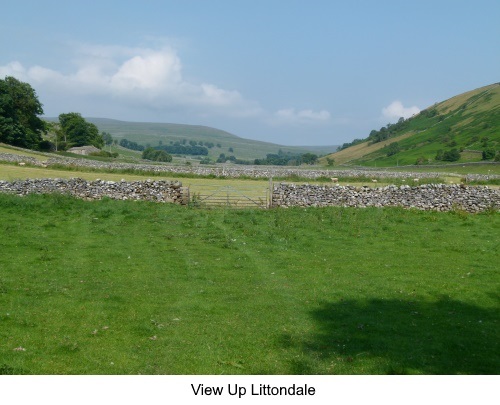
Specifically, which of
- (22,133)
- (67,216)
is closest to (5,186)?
(67,216)

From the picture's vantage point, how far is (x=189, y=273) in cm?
1577

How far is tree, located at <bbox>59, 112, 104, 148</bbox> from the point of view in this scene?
409 ft

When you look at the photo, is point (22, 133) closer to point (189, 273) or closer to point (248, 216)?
point (248, 216)

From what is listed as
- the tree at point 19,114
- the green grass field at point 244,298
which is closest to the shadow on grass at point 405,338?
the green grass field at point 244,298

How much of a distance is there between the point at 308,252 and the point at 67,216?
1242cm

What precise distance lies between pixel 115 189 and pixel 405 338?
83.9 ft

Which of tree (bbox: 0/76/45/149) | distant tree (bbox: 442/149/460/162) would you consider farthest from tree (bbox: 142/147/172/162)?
distant tree (bbox: 442/149/460/162)

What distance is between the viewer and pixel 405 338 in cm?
1030

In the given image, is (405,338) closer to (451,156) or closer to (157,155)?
(451,156)

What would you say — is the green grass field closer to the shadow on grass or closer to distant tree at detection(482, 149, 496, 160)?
the shadow on grass

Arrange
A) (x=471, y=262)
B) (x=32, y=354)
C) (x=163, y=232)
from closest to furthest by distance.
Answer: (x=32, y=354) < (x=471, y=262) < (x=163, y=232)

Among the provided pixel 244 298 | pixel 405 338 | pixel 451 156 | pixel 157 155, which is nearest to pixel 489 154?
pixel 451 156

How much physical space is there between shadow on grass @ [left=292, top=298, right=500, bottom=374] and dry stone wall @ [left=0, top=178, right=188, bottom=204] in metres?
21.5

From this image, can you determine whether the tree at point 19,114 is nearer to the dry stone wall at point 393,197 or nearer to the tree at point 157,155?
the tree at point 157,155
